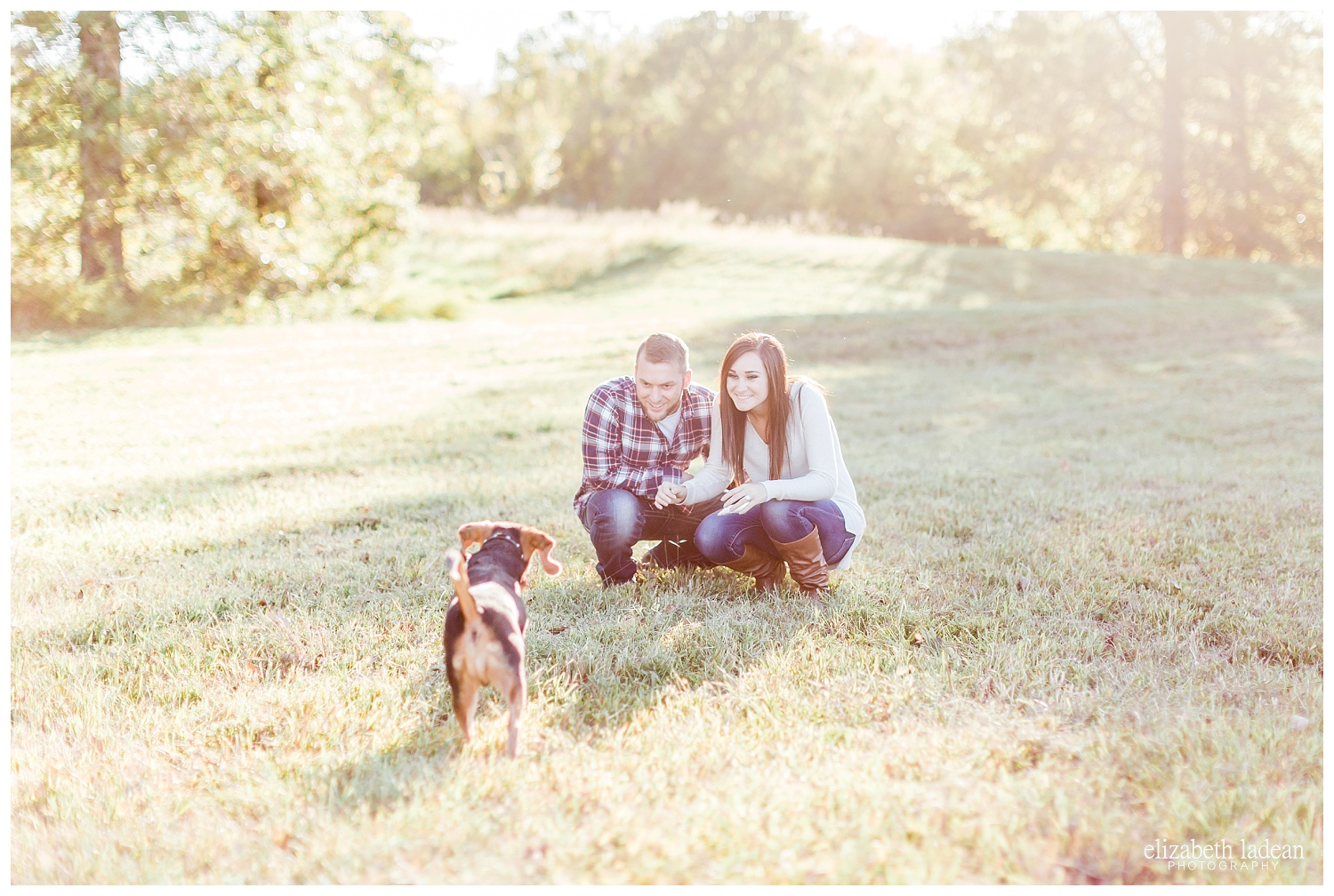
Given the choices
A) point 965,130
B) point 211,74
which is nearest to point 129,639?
point 211,74

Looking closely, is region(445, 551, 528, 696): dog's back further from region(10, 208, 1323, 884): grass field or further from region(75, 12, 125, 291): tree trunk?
region(75, 12, 125, 291): tree trunk

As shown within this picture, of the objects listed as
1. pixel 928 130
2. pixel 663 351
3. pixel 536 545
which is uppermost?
pixel 928 130

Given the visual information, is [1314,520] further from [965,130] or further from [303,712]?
[965,130]

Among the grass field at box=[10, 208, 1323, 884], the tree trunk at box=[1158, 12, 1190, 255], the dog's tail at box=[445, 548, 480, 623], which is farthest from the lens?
the tree trunk at box=[1158, 12, 1190, 255]

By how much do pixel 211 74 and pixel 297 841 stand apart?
14.9 m

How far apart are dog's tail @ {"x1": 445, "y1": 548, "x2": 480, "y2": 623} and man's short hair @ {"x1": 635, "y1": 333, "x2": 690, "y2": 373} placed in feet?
4.99

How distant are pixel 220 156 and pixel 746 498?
13.9 m

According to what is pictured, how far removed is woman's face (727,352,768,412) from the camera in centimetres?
377

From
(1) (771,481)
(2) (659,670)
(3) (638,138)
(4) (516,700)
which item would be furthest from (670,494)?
(3) (638,138)

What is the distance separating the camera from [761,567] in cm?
408

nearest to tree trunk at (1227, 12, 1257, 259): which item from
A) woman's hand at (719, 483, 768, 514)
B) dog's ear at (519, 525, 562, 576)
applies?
woman's hand at (719, 483, 768, 514)

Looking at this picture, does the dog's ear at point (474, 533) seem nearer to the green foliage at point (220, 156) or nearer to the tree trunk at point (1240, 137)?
the green foliage at point (220, 156)

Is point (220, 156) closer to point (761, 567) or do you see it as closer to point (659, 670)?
point (761, 567)

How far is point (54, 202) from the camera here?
14102mm
